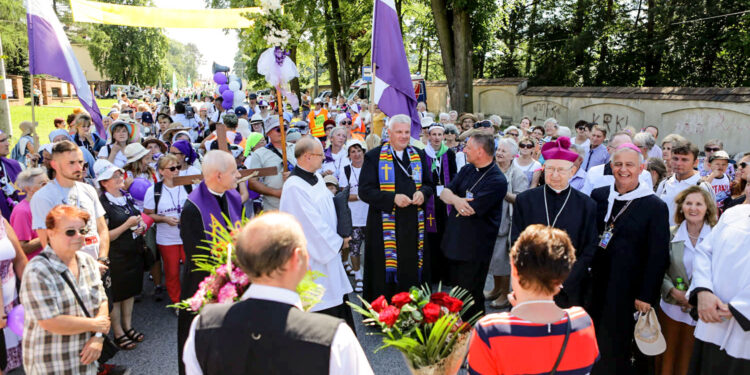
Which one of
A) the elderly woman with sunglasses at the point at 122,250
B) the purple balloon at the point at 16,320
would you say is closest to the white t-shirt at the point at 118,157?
the elderly woman with sunglasses at the point at 122,250

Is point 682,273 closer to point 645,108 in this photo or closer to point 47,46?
point 47,46

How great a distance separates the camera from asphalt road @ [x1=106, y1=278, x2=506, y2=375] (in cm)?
439

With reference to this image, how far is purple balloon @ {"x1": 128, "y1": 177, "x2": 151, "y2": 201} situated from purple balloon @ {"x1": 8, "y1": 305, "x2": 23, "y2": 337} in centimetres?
218

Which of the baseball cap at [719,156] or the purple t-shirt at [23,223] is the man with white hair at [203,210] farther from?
the baseball cap at [719,156]

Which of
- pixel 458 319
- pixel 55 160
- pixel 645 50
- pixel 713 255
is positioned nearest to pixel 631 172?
pixel 713 255

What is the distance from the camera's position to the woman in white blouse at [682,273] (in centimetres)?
375

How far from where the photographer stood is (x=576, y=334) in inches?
80.1

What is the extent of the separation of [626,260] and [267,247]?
10.0 ft

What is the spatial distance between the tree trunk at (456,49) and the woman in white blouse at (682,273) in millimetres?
12923

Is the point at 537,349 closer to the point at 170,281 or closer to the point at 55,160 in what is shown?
the point at 55,160

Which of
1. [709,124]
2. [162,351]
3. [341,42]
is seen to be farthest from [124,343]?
[341,42]

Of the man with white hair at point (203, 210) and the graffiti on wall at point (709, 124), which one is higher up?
the graffiti on wall at point (709, 124)

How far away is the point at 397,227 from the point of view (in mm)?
5082

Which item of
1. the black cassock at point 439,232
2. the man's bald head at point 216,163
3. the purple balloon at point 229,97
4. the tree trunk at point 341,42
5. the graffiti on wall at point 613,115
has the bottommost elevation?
the black cassock at point 439,232
